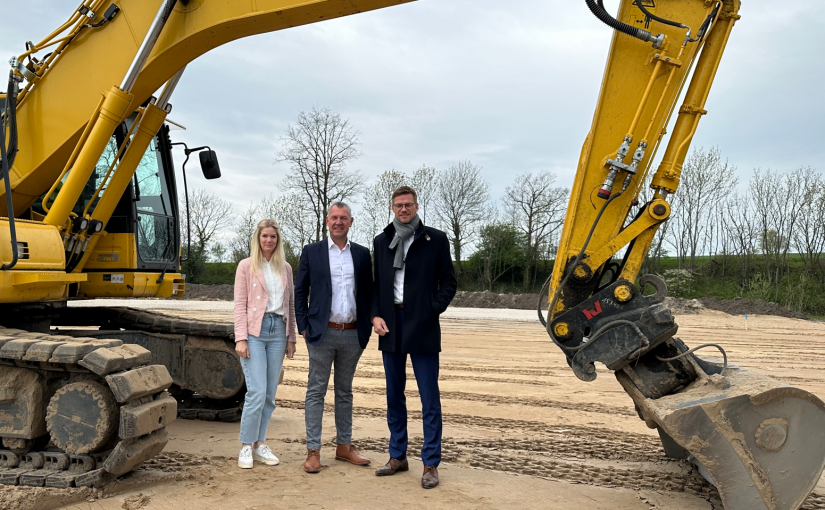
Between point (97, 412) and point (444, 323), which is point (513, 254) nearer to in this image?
point (444, 323)

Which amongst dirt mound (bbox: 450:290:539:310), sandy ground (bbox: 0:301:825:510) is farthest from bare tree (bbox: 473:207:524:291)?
sandy ground (bbox: 0:301:825:510)

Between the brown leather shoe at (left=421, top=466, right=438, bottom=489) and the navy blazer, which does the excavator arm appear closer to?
the brown leather shoe at (left=421, top=466, right=438, bottom=489)

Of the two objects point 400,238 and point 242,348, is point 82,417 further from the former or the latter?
point 400,238

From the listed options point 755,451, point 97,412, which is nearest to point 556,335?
point 755,451

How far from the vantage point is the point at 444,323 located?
59.3ft

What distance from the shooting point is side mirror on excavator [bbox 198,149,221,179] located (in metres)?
6.09

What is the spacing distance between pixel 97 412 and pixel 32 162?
2.28 m

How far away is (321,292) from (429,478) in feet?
4.82

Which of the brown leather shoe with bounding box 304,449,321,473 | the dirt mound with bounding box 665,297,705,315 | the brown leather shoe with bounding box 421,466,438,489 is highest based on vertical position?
the dirt mound with bounding box 665,297,705,315

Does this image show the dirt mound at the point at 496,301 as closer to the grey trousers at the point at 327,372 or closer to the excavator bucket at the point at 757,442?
the grey trousers at the point at 327,372

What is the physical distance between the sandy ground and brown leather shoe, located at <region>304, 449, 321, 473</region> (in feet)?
0.17

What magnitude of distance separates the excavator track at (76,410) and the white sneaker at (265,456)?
0.70m

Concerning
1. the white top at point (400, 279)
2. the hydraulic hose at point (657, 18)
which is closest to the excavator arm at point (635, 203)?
the hydraulic hose at point (657, 18)

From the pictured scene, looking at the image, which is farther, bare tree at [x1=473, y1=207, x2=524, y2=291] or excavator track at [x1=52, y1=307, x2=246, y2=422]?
bare tree at [x1=473, y1=207, x2=524, y2=291]
